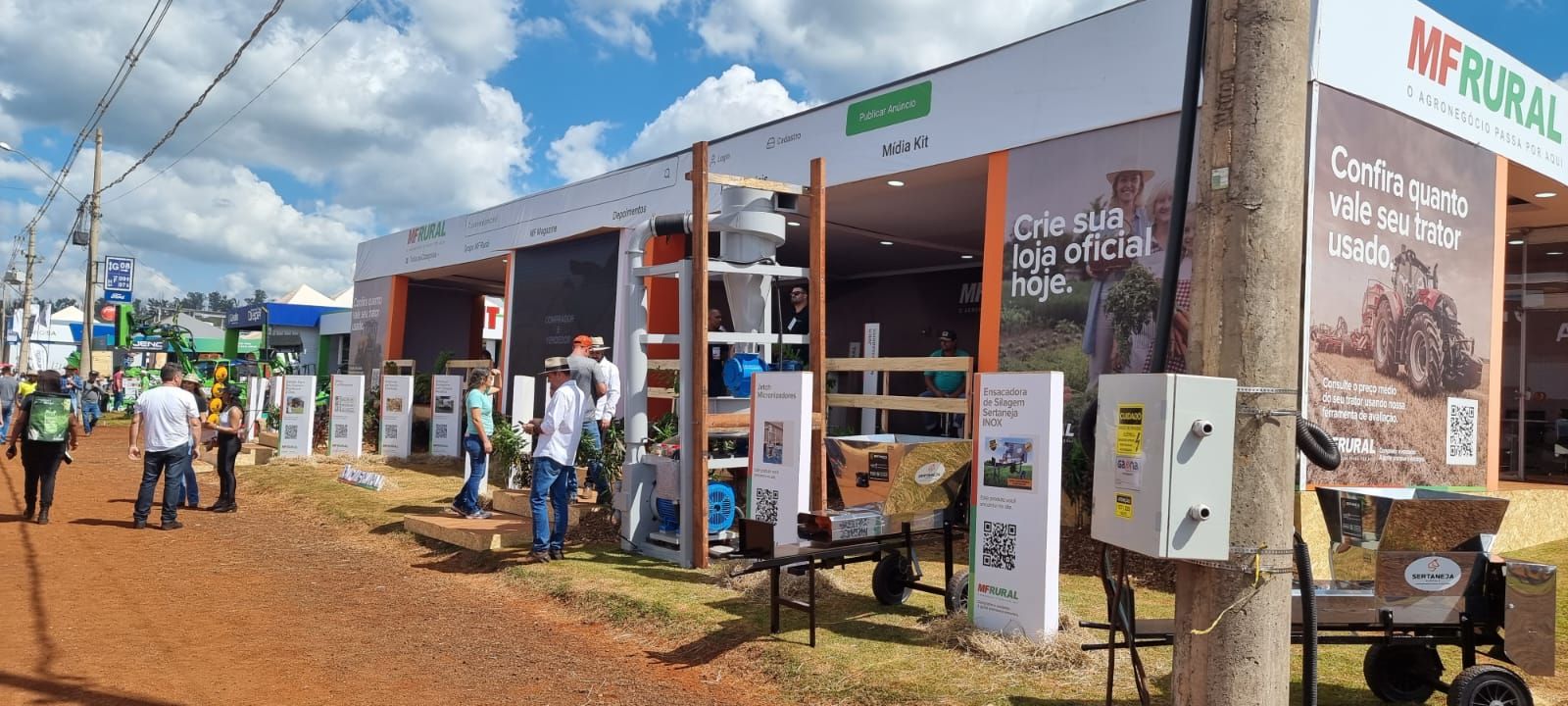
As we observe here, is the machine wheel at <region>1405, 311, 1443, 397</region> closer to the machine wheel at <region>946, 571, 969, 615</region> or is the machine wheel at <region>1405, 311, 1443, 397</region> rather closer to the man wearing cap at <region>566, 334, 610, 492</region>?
the machine wheel at <region>946, 571, 969, 615</region>

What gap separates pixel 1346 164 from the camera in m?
8.45

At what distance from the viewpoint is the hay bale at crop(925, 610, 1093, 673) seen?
18.2 feet

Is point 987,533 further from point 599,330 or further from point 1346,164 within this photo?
point 599,330

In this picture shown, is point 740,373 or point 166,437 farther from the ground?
point 740,373

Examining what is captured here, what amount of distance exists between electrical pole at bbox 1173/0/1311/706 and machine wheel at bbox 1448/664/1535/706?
1.94m

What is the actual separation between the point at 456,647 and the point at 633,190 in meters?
10.0

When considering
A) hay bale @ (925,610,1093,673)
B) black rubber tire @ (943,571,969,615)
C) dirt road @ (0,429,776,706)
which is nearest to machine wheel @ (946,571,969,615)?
black rubber tire @ (943,571,969,615)

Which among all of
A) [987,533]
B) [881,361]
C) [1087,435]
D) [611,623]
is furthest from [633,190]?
[1087,435]

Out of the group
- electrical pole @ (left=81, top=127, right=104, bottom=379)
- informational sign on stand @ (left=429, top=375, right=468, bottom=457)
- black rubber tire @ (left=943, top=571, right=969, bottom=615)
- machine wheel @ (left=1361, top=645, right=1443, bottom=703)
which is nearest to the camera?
machine wheel @ (left=1361, top=645, right=1443, bottom=703)

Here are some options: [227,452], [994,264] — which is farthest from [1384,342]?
[227,452]

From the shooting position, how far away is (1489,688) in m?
4.60

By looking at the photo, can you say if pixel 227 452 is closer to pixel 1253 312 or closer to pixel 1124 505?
pixel 1124 505

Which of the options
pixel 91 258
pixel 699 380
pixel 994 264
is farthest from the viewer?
pixel 91 258

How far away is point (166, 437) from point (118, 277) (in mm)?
24126
